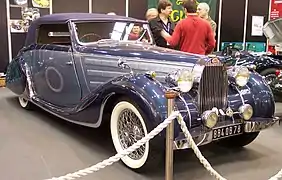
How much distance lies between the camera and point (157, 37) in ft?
15.7

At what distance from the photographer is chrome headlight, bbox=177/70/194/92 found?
277 cm

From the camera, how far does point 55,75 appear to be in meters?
4.19

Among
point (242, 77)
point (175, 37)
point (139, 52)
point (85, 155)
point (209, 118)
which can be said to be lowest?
point (85, 155)

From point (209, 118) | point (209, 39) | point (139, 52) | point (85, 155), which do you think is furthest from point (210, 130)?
point (209, 39)

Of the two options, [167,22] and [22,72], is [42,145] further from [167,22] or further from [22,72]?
[167,22]

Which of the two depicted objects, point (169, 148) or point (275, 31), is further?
point (275, 31)

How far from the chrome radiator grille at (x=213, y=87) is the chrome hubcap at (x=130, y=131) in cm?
53

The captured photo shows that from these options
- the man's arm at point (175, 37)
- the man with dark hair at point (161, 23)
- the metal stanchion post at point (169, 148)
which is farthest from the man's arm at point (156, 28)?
the metal stanchion post at point (169, 148)

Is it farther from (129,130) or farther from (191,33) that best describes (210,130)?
(191,33)

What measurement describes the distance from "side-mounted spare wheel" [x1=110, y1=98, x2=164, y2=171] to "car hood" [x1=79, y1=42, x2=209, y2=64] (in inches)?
21.6

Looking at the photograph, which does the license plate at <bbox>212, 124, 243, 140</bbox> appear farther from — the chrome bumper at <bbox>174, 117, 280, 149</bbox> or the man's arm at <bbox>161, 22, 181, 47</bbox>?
the man's arm at <bbox>161, 22, 181, 47</bbox>

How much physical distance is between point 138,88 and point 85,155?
0.93 metres

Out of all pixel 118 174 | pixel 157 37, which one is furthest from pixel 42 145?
pixel 157 37

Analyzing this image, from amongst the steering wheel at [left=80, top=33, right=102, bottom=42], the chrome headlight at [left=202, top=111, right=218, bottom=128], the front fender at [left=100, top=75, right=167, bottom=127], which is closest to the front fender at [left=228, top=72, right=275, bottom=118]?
the chrome headlight at [left=202, top=111, right=218, bottom=128]
